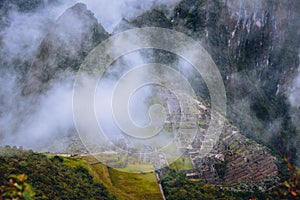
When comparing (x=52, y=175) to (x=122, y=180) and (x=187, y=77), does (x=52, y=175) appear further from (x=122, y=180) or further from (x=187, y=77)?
(x=187, y=77)

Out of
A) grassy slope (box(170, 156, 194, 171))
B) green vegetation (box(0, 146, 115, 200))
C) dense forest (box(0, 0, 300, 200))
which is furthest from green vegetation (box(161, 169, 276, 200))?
green vegetation (box(0, 146, 115, 200))

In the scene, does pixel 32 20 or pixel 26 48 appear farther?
pixel 32 20

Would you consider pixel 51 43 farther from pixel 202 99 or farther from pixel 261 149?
pixel 261 149

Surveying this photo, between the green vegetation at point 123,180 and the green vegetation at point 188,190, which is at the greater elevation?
the green vegetation at point 123,180

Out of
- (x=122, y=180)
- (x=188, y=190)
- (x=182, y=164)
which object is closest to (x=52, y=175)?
(x=122, y=180)

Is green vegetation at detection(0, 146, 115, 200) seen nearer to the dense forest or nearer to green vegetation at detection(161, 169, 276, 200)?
the dense forest

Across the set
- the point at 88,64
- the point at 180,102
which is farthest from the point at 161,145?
the point at 88,64

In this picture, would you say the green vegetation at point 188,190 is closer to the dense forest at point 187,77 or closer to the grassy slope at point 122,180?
the dense forest at point 187,77

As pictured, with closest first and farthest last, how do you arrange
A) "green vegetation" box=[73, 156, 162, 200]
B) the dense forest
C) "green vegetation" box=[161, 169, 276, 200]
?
the dense forest < "green vegetation" box=[73, 156, 162, 200] < "green vegetation" box=[161, 169, 276, 200]

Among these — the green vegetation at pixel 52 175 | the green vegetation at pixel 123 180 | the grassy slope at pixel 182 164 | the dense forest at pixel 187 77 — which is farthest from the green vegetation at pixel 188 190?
the green vegetation at pixel 52 175
